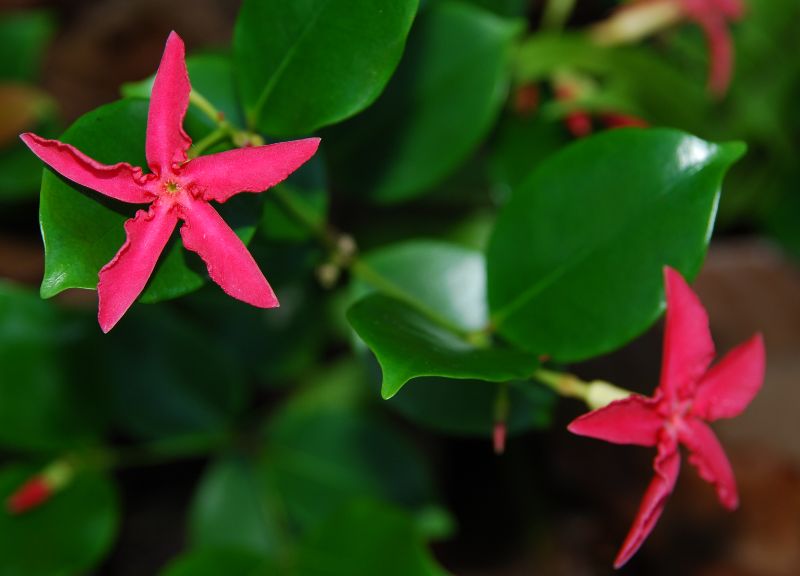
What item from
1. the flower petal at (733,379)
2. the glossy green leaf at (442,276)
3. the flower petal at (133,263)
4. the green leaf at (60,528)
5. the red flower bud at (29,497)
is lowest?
the green leaf at (60,528)

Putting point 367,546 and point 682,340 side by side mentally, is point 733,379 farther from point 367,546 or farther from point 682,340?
point 367,546

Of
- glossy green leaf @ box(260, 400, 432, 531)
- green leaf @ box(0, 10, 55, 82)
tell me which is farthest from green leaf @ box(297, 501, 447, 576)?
green leaf @ box(0, 10, 55, 82)

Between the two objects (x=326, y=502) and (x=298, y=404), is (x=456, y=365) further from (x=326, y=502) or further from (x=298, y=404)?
(x=298, y=404)

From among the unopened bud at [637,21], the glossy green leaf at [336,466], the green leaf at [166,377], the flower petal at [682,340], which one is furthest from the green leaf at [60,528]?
the unopened bud at [637,21]

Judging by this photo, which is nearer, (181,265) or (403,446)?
(181,265)

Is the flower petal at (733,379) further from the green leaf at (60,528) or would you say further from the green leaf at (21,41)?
the green leaf at (21,41)

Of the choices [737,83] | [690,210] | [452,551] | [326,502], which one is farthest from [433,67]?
[452,551]

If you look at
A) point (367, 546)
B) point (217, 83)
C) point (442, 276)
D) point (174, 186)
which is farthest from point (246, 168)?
point (367, 546)
